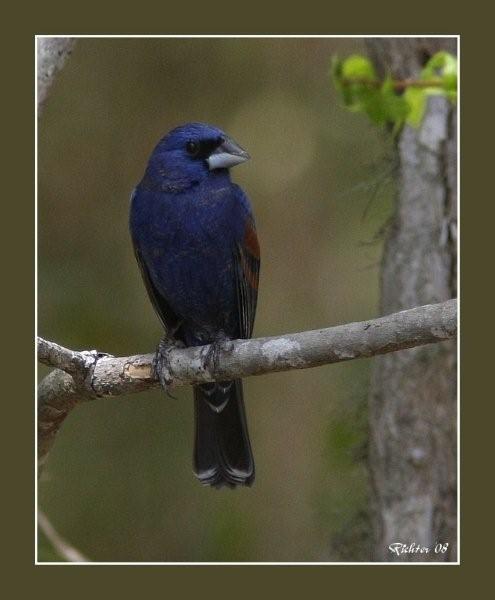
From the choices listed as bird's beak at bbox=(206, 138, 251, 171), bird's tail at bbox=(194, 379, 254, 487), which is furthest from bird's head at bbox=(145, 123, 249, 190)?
bird's tail at bbox=(194, 379, 254, 487)

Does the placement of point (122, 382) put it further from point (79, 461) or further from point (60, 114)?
point (60, 114)

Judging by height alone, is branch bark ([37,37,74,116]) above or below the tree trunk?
above

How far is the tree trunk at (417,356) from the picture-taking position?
5.14 m

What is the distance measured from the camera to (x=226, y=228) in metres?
4.41

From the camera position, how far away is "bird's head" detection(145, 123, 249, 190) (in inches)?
172

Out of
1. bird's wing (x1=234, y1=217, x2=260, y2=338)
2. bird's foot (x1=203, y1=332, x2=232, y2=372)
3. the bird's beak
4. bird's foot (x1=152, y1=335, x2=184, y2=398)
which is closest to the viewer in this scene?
bird's foot (x1=203, y1=332, x2=232, y2=372)

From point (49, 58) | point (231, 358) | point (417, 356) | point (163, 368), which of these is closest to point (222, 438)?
point (163, 368)

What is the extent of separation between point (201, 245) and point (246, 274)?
0.24 m

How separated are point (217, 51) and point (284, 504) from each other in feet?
7.95

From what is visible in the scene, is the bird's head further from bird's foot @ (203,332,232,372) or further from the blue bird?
bird's foot @ (203,332,232,372)

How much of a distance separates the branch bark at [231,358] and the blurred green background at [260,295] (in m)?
0.88

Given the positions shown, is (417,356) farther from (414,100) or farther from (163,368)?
(163,368)

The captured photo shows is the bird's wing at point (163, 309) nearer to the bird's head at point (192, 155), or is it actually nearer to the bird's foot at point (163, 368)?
the bird's foot at point (163, 368)

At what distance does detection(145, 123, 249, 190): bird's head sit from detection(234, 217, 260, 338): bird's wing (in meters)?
0.29
